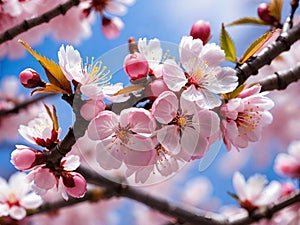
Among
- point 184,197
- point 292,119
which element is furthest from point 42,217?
point 292,119

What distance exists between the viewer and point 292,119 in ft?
11.4

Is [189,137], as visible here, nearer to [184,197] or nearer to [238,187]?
[238,187]

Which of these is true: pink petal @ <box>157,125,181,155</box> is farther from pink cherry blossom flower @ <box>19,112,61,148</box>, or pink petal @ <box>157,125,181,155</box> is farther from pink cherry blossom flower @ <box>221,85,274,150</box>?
pink cherry blossom flower @ <box>19,112,61,148</box>

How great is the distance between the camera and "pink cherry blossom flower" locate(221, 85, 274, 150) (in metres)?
1.05

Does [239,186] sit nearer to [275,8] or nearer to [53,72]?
[275,8]

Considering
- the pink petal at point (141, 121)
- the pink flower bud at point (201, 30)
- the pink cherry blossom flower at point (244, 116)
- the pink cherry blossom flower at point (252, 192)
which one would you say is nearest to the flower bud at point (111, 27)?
the pink cherry blossom flower at point (252, 192)

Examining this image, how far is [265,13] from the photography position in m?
1.53

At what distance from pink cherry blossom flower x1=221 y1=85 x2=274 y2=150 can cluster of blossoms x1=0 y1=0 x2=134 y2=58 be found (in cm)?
81

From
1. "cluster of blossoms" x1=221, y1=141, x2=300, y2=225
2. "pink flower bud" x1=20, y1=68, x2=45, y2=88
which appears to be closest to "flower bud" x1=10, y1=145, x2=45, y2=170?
"pink flower bud" x1=20, y1=68, x2=45, y2=88

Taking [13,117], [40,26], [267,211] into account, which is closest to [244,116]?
[267,211]

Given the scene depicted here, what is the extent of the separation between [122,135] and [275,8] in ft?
2.46

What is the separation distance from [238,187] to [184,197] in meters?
2.46

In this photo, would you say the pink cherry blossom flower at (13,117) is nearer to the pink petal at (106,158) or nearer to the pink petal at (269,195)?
the pink petal at (269,195)

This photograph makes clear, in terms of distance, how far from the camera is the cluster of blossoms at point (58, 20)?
5.53 feet
